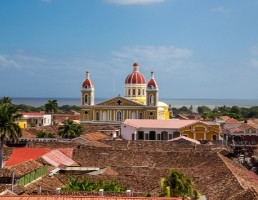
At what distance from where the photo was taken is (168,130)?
68125mm

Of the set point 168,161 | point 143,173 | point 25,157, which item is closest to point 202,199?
point 143,173

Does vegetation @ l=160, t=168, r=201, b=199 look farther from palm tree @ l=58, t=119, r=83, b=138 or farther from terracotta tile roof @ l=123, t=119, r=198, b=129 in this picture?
terracotta tile roof @ l=123, t=119, r=198, b=129

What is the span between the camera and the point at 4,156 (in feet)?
128

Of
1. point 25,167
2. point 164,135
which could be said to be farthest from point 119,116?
point 25,167

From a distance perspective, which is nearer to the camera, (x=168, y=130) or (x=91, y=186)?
(x=91, y=186)

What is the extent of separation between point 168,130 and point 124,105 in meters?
14.0

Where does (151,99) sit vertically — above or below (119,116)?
above

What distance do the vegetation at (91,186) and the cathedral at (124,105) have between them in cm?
5068

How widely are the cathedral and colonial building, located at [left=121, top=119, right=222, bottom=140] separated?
832cm

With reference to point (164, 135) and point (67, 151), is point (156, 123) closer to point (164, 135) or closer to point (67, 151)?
point (164, 135)

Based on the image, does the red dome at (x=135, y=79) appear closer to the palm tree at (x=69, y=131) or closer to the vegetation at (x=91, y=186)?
the palm tree at (x=69, y=131)

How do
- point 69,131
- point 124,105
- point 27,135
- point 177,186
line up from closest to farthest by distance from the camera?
point 177,186, point 69,131, point 27,135, point 124,105

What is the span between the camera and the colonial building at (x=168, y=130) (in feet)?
219

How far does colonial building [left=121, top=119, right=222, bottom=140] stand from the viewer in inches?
2633
